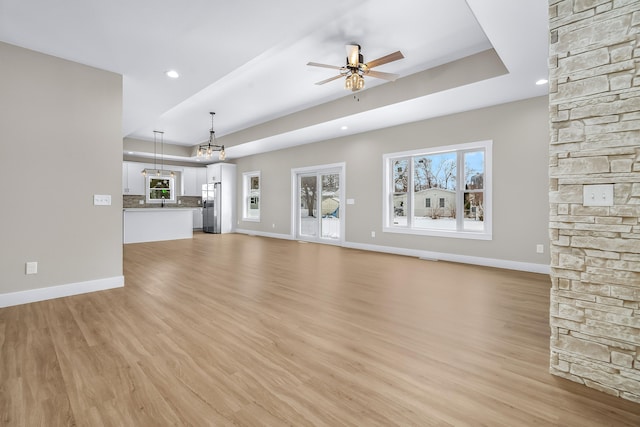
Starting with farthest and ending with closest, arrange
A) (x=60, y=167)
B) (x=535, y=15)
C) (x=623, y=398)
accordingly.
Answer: (x=60, y=167) < (x=535, y=15) < (x=623, y=398)

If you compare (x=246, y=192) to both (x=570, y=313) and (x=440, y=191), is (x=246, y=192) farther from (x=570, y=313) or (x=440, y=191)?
(x=570, y=313)

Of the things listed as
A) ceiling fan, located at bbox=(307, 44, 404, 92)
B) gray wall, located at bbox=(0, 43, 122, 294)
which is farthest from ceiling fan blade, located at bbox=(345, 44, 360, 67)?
gray wall, located at bbox=(0, 43, 122, 294)

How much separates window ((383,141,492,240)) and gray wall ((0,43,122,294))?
4.88 metres

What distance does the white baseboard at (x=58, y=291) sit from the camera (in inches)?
122

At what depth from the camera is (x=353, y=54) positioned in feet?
11.7

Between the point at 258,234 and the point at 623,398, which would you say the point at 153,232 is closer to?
the point at 258,234

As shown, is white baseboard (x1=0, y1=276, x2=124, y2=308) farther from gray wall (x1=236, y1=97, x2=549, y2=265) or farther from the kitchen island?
gray wall (x1=236, y1=97, x2=549, y2=265)

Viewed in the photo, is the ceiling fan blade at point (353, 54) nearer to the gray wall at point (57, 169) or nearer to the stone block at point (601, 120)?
the stone block at point (601, 120)

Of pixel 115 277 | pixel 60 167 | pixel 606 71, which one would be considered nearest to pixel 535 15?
pixel 606 71

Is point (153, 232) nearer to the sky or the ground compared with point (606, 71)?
nearer to the ground

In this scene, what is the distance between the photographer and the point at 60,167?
132 inches

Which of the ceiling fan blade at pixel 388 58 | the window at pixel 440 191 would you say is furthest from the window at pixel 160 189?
the ceiling fan blade at pixel 388 58

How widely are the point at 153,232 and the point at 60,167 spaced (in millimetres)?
5082

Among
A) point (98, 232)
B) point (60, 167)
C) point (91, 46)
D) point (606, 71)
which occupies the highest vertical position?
point (91, 46)
